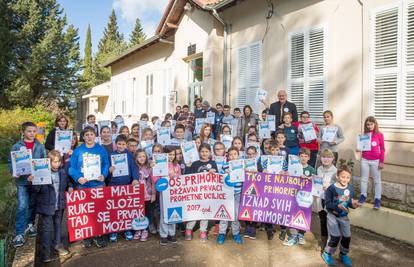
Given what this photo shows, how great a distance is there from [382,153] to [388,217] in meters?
1.07

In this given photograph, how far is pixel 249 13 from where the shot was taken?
33.2 feet

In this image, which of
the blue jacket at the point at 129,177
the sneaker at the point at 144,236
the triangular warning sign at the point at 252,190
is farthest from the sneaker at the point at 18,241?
the triangular warning sign at the point at 252,190

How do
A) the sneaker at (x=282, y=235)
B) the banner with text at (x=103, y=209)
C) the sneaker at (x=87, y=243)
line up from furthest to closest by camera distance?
1. the sneaker at (x=282, y=235)
2. the sneaker at (x=87, y=243)
3. the banner with text at (x=103, y=209)

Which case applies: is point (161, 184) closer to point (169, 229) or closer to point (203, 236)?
point (169, 229)

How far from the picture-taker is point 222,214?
17.6ft

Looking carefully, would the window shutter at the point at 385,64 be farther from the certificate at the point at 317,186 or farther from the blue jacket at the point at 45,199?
the blue jacket at the point at 45,199

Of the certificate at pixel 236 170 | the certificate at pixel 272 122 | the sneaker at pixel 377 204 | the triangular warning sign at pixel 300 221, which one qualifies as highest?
the certificate at pixel 272 122

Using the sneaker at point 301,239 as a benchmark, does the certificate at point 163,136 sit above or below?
above

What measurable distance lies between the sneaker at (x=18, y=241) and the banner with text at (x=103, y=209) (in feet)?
2.10

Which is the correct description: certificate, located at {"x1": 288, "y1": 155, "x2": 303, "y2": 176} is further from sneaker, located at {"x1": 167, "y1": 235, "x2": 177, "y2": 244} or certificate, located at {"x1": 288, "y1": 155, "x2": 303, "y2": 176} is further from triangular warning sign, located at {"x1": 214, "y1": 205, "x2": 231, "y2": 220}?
sneaker, located at {"x1": 167, "y1": 235, "x2": 177, "y2": 244}

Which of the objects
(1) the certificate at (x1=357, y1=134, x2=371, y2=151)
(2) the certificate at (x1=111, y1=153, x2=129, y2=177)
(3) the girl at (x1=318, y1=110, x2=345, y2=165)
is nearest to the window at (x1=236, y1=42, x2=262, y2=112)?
(3) the girl at (x1=318, y1=110, x2=345, y2=165)

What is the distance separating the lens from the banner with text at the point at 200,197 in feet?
17.6

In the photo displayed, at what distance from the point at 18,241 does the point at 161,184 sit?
83.9 inches

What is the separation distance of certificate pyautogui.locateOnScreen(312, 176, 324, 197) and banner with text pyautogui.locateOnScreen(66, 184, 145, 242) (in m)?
2.64
